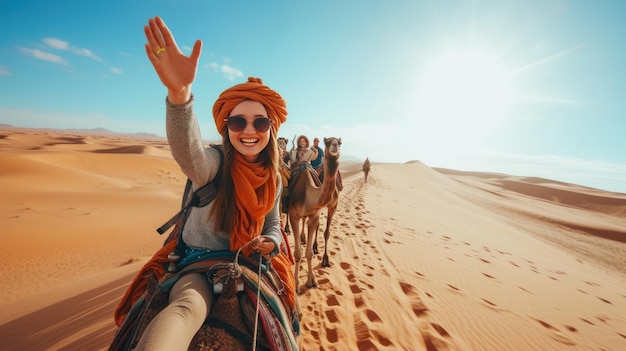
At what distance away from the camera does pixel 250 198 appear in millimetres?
1588

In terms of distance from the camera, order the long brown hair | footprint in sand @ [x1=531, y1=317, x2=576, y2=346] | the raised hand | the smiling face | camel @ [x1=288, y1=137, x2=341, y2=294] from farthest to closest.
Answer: footprint in sand @ [x1=531, y1=317, x2=576, y2=346] → camel @ [x1=288, y1=137, x2=341, y2=294] → the smiling face → the long brown hair → the raised hand

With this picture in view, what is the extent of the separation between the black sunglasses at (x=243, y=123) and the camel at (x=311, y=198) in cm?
164

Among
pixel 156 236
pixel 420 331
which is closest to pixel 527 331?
pixel 420 331

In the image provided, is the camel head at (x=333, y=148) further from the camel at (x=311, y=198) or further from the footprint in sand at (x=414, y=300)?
the footprint in sand at (x=414, y=300)

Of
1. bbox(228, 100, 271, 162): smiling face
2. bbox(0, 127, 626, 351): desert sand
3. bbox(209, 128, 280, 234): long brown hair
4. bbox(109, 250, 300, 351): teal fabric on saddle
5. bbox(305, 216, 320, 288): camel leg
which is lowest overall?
bbox(0, 127, 626, 351): desert sand

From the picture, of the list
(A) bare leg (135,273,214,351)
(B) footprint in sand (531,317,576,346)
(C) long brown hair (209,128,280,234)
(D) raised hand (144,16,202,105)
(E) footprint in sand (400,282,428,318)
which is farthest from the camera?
(E) footprint in sand (400,282,428,318)

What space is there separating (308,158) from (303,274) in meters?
2.71

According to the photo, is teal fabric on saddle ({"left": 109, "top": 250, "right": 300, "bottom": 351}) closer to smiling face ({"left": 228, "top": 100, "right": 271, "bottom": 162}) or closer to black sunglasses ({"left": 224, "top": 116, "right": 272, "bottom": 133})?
smiling face ({"left": 228, "top": 100, "right": 271, "bottom": 162})

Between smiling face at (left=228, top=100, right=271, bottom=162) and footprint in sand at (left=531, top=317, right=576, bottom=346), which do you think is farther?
footprint in sand at (left=531, top=317, right=576, bottom=346)

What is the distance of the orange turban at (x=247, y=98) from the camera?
1724 millimetres

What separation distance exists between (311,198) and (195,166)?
2.86 meters

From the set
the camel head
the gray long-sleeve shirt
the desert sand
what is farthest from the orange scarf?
the desert sand

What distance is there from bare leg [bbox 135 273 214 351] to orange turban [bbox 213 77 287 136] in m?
1.07

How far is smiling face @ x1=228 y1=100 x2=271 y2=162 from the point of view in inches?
65.5
